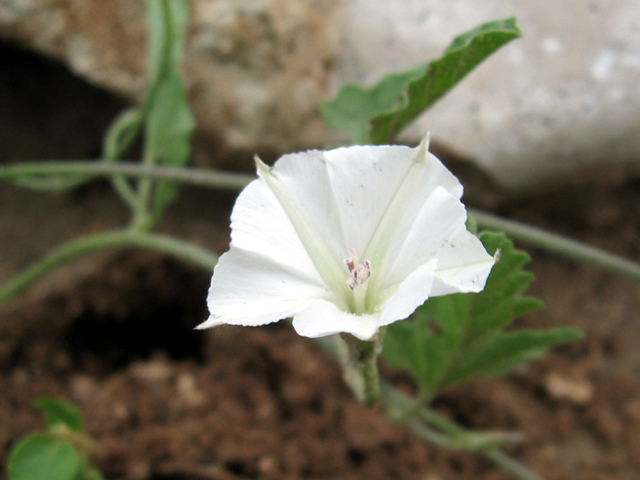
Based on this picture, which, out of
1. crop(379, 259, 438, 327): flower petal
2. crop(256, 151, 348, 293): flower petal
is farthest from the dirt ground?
crop(379, 259, 438, 327): flower petal

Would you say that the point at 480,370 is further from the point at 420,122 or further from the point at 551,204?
the point at 551,204

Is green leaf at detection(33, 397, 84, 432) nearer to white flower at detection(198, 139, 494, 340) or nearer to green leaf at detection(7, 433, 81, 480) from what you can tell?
green leaf at detection(7, 433, 81, 480)

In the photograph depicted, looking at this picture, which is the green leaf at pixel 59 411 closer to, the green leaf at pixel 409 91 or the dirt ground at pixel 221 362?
the dirt ground at pixel 221 362

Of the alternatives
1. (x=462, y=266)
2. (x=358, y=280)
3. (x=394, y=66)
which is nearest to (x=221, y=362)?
(x=394, y=66)

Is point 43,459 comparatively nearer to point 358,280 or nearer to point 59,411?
point 59,411

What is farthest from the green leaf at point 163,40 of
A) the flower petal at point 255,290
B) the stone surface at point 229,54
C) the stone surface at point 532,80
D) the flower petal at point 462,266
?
the flower petal at point 462,266

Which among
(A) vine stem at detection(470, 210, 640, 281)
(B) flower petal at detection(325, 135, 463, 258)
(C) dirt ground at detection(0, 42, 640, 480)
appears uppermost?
(B) flower petal at detection(325, 135, 463, 258)
